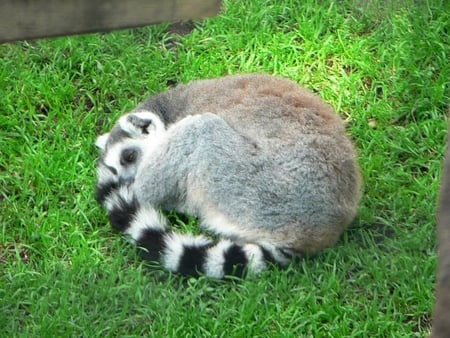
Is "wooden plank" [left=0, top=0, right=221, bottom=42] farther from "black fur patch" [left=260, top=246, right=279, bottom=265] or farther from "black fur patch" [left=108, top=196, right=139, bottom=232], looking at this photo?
"black fur patch" [left=108, top=196, right=139, bottom=232]

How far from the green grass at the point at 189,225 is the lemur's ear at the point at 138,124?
34cm

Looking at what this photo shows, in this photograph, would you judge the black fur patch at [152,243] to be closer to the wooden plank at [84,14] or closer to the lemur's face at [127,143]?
the lemur's face at [127,143]

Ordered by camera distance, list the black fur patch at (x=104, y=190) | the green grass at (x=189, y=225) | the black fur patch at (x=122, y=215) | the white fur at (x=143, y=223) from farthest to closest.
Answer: the black fur patch at (x=104, y=190), the black fur patch at (x=122, y=215), the white fur at (x=143, y=223), the green grass at (x=189, y=225)

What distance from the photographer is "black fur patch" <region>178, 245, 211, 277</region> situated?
557cm

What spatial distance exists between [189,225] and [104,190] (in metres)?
0.59

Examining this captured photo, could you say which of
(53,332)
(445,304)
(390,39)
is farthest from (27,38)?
(390,39)

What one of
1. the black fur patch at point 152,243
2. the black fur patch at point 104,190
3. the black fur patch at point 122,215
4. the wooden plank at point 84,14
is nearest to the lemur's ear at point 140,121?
the black fur patch at point 104,190

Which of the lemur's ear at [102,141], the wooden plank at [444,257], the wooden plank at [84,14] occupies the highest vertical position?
the wooden plank at [84,14]

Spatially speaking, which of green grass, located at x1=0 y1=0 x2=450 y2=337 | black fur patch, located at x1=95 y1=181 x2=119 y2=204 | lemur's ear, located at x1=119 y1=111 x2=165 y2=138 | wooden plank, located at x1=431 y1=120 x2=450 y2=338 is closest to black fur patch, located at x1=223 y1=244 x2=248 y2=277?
green grass, located at x1=0 y1=0 x2=450 y2=337

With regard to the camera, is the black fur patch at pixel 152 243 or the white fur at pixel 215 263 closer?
the white fur at pixel 215 263

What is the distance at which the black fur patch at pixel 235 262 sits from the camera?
555 cm

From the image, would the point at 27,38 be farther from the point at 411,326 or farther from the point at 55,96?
the point at 55,96

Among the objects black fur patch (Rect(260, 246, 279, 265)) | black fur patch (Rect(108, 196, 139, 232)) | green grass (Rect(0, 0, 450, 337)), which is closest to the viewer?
green grass (Rect(0, 0, 450, 337))

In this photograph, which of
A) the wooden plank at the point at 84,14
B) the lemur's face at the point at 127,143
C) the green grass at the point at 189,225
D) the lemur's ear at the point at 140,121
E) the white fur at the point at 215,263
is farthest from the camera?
the lemur's ear at the point at 140,121
